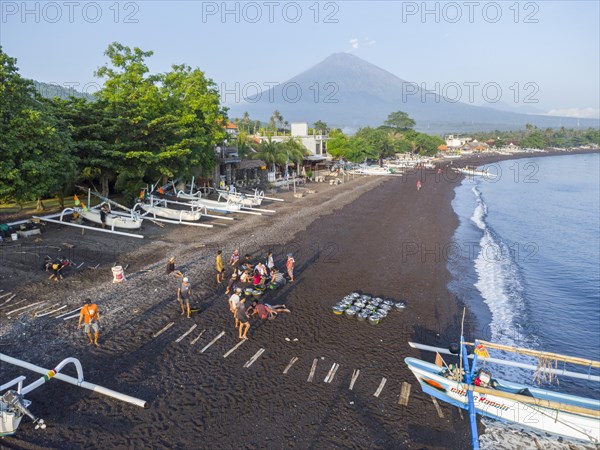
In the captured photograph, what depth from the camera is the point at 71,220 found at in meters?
23.8

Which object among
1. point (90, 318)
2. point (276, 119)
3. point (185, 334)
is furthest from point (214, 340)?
point (276, 119)

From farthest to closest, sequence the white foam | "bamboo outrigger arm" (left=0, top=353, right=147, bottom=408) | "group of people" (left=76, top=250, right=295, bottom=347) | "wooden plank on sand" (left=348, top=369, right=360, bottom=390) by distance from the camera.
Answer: the white foam < "group of people" (left=76, top=250, right=295, bottom=347) < "wooden plank on sand" (left=348, top=369, right=360, bottom=390) < "bamboo outrigger arm" (left=0, top=353, right=147, bottom=408)

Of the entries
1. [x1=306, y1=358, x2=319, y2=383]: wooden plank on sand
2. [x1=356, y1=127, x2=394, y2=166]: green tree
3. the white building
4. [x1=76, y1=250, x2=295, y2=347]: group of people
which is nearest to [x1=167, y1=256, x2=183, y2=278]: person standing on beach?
[x1=76, y1=250, x2=295, y2=347]: group of people

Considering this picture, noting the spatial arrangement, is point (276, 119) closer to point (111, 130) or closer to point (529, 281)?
point (111, 130)

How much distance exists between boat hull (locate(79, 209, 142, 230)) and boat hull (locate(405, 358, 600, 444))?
1845 centimetres

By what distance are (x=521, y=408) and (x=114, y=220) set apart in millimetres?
21287

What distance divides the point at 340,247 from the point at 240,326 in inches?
459

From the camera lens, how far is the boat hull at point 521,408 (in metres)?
8.88

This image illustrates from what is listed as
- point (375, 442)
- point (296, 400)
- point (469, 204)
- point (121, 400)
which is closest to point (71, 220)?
point (121, 400)

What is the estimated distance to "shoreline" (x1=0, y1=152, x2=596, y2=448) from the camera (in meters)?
8.31

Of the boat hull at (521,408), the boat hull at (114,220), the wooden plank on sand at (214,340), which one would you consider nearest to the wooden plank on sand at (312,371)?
the boat hull at (521,408)

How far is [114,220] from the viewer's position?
74.2 ft

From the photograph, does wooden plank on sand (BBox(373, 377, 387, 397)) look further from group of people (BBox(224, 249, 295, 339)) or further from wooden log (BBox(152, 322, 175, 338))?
wooden log (BBox(152, 322, 175, 338))

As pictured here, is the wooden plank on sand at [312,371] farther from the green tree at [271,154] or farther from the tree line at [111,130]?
the green tree at [271,154]
